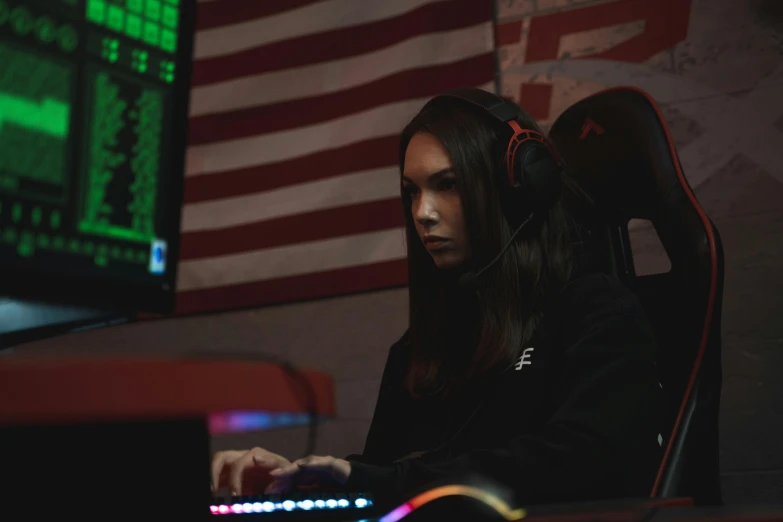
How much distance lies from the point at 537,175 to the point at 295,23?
1.16 m

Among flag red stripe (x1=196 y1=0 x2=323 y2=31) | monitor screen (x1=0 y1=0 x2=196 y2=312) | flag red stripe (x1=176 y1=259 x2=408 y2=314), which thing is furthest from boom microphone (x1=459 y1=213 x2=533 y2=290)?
flag red stripe (x1=196 y1=0 x2=323 y2=31)

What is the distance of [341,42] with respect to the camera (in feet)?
6.68

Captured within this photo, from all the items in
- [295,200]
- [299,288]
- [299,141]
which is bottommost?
[299,288]

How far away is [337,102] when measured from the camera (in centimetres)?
201

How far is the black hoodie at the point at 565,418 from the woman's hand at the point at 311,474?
0.02 m

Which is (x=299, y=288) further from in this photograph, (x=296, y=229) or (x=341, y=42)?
(x=341, y=42)

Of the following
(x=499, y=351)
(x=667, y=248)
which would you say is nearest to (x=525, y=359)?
(x=499, y=351)

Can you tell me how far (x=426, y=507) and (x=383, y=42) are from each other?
166 centimetres

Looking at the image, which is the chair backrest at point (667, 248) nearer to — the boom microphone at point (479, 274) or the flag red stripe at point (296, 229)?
the boom microphone at point (479, 274)

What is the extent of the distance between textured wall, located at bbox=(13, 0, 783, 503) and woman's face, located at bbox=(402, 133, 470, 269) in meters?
0.59

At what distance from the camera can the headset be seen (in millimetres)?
1177

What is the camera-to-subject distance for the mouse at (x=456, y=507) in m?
0.46

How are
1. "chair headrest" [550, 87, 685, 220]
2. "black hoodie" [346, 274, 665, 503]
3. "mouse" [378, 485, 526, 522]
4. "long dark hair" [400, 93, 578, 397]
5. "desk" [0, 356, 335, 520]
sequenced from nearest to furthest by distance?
"desk" [0, 356, 335, 520]
"mouse" [378, 485, 526, 522]
"black hoodie" [346, 274, 665, 503]
"chair headrest" [550, 87, 685, 220]
"long dark hair" [400, 93, 578, 397]

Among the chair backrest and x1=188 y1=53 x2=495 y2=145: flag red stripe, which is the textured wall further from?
the chair backrest
